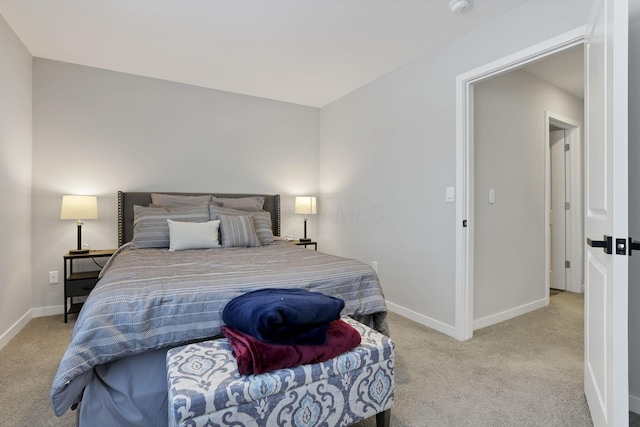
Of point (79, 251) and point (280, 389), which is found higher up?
point (79, 251)

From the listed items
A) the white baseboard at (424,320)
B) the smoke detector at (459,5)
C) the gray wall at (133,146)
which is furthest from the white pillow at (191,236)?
the smoke detector at (459,5)

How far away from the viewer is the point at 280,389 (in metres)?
1.23

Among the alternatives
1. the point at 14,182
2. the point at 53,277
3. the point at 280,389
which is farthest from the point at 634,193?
the point at 53,277

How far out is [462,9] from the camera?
7.25 feet

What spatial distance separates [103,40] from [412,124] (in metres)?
2.73

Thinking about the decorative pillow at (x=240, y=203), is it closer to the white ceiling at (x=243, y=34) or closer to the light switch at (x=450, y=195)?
the white ceiling at (x=243, y=34)

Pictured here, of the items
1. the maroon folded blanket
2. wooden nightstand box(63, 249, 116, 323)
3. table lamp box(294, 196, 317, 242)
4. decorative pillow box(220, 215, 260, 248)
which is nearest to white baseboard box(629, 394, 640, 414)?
the maroon folded blanket

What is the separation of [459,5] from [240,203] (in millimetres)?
2652

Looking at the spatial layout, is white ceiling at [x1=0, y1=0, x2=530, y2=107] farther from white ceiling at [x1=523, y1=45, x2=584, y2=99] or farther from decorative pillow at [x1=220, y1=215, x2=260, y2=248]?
decorative pillow at [x1=220, y1=215, x2=260, y2=248]

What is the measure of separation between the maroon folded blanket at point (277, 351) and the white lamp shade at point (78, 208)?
2309 mm

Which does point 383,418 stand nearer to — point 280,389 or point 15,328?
point 280,389

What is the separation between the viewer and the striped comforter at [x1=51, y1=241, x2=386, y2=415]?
4.32 feet

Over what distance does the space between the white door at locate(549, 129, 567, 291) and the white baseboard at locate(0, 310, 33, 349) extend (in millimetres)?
5534

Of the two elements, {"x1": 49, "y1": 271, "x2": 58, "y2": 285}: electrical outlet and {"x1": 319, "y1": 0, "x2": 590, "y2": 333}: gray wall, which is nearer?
{"x1": 319, "y1": 0, "x2": 590, "y2": 333}: gray wall
